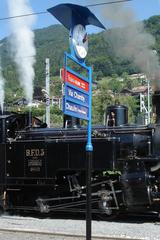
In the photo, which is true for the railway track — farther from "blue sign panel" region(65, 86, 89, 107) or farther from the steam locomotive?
"blue sign panel" region(65, 86, 89, 107)

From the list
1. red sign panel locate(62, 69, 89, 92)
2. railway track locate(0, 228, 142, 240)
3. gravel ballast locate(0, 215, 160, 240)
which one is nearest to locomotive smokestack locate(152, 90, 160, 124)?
gravel ballast locate(0, 215, 160, 240)

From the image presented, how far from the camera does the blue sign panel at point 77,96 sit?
17.0 feet

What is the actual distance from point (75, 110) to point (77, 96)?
0.57 ft

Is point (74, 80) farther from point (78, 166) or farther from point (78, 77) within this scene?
point (78, 166)

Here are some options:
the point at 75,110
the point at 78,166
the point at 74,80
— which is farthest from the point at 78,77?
the point at 78,166

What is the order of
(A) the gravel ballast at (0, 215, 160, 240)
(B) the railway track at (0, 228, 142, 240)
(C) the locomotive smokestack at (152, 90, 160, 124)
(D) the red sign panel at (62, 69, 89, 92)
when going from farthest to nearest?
(C) the locomotive smokestack at (152, 90, 160, 124)
(A) the gravel ballast at (0, 215, 160, 240)
(B) the railway track at (0, 228, 142, 240)
(D) the red sign panel at (62, 69, 89, 92)

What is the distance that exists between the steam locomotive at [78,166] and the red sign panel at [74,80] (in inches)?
169

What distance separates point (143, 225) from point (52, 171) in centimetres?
257

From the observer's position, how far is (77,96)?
211 inches

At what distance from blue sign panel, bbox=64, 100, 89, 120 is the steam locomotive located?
4197 millimetres

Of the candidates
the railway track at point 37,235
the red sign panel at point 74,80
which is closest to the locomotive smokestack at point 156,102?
the railway track at point 37,235

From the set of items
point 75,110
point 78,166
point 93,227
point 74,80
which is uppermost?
point 74,80

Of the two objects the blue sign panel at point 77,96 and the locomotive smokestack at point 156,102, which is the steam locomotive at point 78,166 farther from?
the blue sign panel at point 77,96

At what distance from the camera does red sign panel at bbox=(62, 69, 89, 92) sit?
5166 mm
